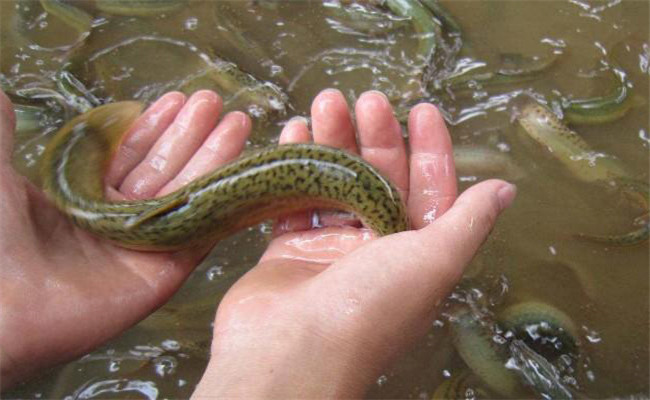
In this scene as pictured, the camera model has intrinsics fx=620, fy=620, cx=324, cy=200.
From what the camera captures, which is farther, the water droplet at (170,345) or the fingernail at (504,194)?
the water droplet at (170,345)

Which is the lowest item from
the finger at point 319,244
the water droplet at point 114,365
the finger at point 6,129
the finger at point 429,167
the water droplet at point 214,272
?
the water droplet at point 114,365

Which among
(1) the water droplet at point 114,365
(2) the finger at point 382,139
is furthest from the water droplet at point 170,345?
(2) the finger at point 382,139

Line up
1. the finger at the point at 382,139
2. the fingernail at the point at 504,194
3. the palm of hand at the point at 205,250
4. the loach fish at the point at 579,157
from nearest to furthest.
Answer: the palm of hand at the point at 205,250, the fingernail at the point at 504,194, the finger at the point at 382,139, the loach fish at the point at 579,157

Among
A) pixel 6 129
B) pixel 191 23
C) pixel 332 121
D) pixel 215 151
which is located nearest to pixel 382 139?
pixel 332 121

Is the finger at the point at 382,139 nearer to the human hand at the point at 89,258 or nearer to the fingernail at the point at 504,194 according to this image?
the fingernail at the point at 504,194

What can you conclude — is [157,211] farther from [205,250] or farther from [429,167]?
[429,167]

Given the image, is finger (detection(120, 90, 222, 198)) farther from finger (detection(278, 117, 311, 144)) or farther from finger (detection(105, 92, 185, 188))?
finger (detection(278, 117, 311, 144))

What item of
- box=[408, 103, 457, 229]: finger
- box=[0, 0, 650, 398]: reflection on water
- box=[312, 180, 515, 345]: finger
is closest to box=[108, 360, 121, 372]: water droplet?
box=[0, 0, 650, 398]: reflection on water
